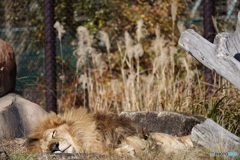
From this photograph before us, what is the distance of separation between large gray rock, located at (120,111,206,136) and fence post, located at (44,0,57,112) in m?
2.10

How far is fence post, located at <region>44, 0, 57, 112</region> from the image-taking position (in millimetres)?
10016

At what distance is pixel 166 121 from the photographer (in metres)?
7.96

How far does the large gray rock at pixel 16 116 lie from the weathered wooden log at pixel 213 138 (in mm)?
2689

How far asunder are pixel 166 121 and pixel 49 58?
8.95 feet

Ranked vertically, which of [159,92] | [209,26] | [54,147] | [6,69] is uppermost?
[209,26]

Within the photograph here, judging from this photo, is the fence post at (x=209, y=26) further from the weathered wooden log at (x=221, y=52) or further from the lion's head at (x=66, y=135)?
the weathered wooden log at (x=221, y=52)

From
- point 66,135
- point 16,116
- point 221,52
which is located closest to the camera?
point 221,52

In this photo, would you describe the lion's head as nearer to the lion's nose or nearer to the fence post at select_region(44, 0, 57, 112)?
the lion's nose

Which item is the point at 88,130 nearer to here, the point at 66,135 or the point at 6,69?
the point at 66,135

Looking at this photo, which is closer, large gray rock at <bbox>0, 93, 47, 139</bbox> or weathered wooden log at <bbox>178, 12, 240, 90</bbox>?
weathered wooden log at <bbox>178, 12, 240, 90</bbox>

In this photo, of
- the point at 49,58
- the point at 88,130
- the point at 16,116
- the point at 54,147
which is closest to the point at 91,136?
the point at 88,130

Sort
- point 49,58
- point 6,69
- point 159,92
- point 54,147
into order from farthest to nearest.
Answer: point 49,58
point 159,92
point 6,69
point 54,147

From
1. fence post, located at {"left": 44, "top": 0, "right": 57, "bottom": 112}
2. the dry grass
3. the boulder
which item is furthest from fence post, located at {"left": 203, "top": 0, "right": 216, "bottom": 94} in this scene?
the boulder

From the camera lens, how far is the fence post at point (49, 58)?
10.0 meters
